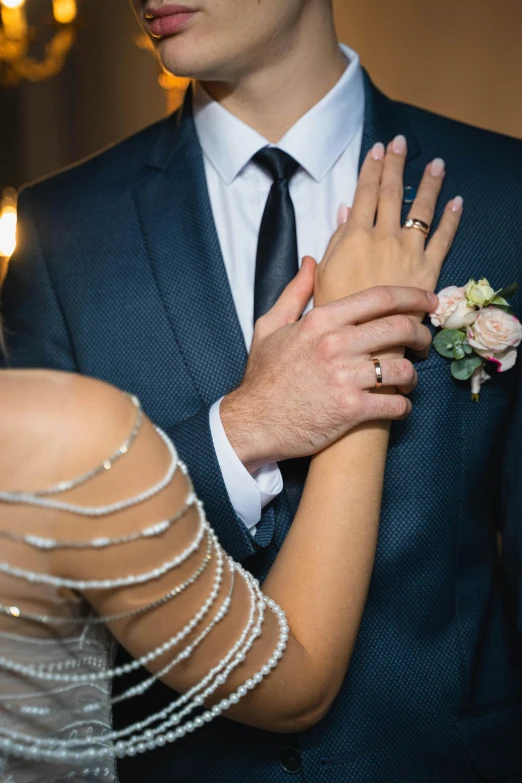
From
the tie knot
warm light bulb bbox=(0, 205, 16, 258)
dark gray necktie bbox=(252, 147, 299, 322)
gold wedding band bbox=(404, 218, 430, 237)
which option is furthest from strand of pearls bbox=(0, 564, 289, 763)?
warm light bulb bbox=(0, 205, 16, 258)

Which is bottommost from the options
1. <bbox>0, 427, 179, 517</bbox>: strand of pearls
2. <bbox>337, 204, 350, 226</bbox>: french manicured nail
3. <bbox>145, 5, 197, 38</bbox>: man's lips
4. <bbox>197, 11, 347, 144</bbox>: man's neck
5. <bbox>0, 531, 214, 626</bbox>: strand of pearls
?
<bbox>0, 531, 214, 626</bbox>: strand of pearls

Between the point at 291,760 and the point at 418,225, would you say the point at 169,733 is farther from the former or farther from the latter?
the point at 418,225

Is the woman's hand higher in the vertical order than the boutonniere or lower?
higher

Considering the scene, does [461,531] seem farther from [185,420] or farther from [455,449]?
[185,420]

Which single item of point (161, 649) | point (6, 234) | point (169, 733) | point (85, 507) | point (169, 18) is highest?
point (169, 18)

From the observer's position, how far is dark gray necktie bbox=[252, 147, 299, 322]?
4.88 feet

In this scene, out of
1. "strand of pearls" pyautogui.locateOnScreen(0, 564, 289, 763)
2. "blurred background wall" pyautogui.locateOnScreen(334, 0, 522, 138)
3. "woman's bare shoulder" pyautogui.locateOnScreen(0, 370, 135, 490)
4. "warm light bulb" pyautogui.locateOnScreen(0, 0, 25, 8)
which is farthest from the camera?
"warm light bulb" pyautogui.locateOnScreen(0, 0, 25, 8)

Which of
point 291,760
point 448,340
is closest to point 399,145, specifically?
point 448,340

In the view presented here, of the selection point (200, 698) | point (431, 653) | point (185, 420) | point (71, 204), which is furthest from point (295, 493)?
point (71, 204)

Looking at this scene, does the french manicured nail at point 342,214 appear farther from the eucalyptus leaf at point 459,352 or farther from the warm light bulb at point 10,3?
the warm light bulb at point 10,3

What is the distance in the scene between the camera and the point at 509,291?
4.49 ft

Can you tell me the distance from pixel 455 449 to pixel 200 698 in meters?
0.66

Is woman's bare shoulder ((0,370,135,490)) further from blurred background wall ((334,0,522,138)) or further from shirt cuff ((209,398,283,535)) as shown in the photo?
blurred background wall ((334,0,522,138))

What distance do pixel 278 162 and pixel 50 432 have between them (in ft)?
3.05
